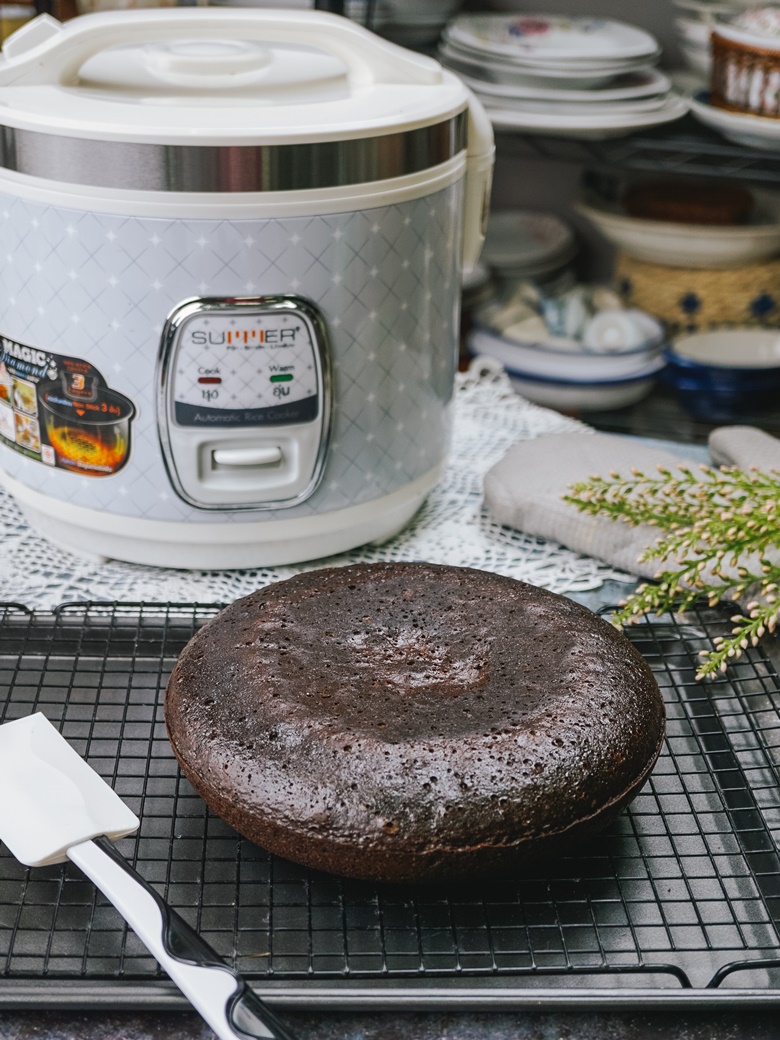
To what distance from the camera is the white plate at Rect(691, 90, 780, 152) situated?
1293mm

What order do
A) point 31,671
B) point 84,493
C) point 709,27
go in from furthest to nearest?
point 709,27 → point 84,493 → point 31,671

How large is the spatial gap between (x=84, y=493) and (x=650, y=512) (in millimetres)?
423

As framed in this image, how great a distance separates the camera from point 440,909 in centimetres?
57

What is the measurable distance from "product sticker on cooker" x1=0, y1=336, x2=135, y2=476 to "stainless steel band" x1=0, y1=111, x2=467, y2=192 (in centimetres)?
13

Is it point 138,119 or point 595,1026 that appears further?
point 138,119

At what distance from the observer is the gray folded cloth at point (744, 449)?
949 millimetres

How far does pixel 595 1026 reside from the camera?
1.73 feet

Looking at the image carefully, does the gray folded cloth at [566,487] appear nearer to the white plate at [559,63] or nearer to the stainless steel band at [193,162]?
the stainless steel band at [193,162]

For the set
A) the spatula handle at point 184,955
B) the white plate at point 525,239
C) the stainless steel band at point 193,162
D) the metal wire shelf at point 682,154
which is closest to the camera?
the spatula handle at point 184,955

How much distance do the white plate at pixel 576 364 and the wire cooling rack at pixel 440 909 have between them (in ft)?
2.76

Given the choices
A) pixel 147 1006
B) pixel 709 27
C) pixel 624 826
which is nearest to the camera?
pixel 147 1006

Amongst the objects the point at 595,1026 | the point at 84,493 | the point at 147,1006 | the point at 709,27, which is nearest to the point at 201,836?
the point at 147,1006

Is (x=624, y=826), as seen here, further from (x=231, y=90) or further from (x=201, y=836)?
(x=231, y=90)

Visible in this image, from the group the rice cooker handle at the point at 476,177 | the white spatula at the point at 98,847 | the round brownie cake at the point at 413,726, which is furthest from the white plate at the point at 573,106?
the white spatula at the point at 98,847
